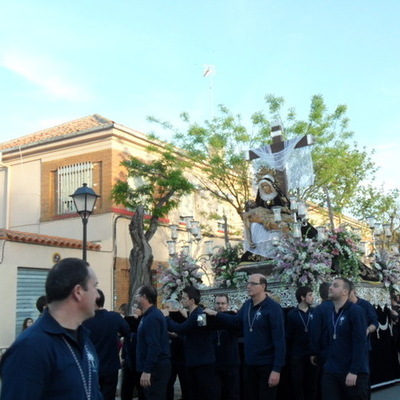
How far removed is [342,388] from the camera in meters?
6.23

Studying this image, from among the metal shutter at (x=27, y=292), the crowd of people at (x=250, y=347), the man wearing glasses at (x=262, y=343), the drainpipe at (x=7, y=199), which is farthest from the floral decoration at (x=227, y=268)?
the drainpipe at (x=7, y=199)

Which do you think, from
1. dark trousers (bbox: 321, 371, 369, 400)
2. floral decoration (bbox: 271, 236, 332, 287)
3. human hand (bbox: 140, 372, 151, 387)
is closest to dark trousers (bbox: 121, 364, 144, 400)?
human hand (bbox: 140, 372, 151, 387)

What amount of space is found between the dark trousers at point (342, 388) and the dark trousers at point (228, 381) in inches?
77.1

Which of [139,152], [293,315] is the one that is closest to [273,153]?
[293,315]

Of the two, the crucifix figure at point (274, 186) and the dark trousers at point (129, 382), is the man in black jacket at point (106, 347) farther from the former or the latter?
the crucifix figure at point (274, 186)

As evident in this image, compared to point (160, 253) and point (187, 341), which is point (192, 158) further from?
point (187, 341)

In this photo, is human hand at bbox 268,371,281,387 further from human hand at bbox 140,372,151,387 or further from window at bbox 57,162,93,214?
window at bbox 57,162,93,214

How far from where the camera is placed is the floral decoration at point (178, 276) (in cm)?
1220

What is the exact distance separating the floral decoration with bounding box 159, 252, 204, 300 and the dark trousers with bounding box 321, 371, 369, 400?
6.03 meters

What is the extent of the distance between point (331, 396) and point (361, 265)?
6011 mm

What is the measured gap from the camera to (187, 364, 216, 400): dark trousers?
24.1ft

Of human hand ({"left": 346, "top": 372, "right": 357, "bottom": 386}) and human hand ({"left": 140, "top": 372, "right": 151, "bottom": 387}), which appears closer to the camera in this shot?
human hand ({"left": 346, "top": 372, "right": 357, "bottom": 386})

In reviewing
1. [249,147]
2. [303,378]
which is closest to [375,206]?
[249,147]

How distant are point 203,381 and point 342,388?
192 centimetres
